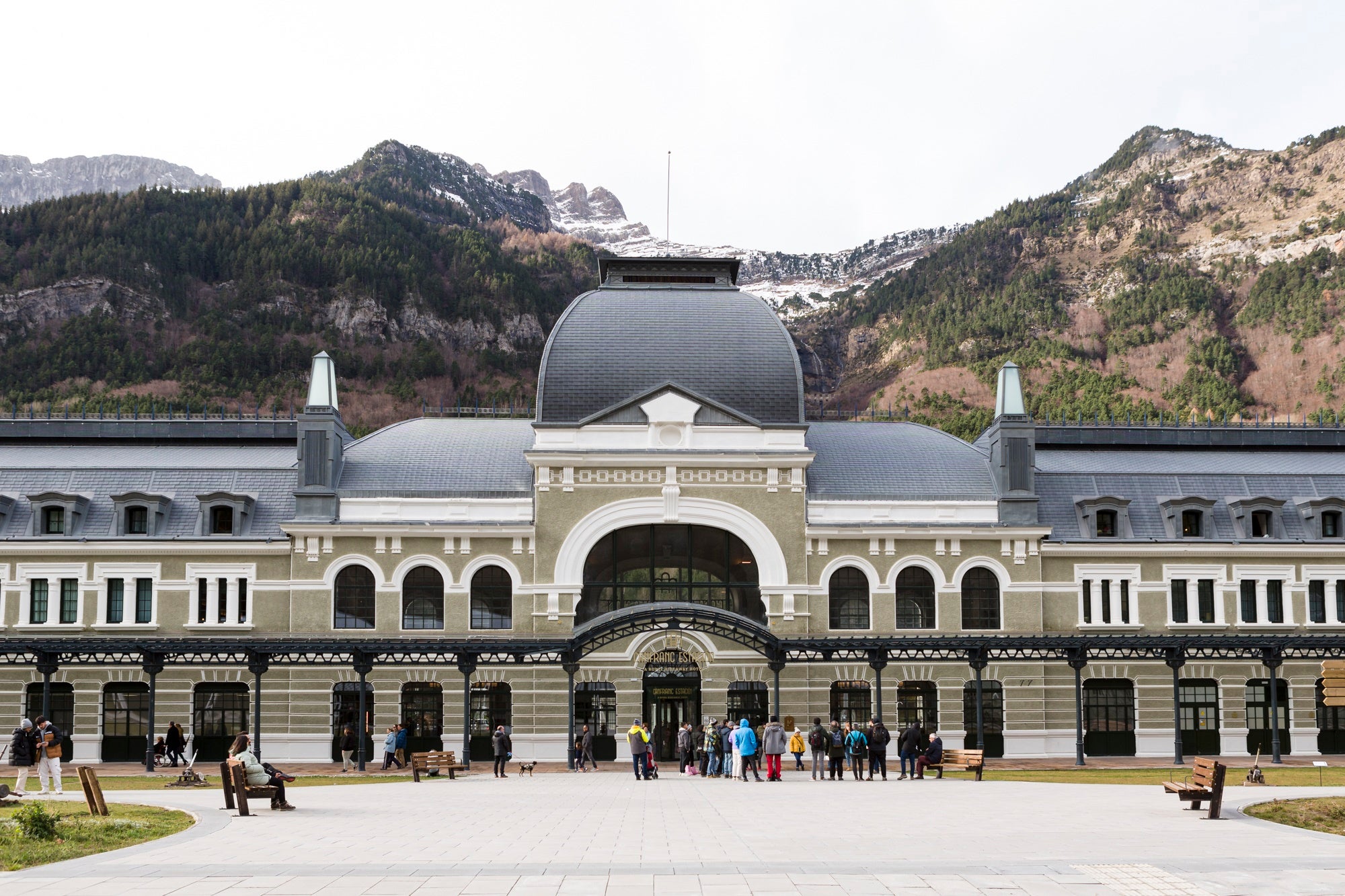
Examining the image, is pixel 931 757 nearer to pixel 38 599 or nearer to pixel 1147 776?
pixel 1147 776

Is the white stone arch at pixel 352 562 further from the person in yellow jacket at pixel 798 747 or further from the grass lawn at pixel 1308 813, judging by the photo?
the grass lawn at pixel 1308 813

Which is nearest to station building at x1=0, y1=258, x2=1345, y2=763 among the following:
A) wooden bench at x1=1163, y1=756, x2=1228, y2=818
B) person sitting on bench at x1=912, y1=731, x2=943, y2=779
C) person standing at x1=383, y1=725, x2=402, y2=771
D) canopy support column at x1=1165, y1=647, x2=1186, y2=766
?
canopy support column at x1=1165, y1=647, x2=1186, y2=766

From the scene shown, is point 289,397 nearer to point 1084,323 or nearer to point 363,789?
point 1084,323

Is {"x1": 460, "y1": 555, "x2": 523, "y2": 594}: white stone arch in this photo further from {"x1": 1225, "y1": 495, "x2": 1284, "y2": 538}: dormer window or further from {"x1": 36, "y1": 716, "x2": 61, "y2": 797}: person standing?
{"x1": 1225, "y1": 495, "x2": 1284, "y2": 538}: dormer window

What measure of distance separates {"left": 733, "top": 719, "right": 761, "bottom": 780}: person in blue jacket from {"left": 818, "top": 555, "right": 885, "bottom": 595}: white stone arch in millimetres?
12673

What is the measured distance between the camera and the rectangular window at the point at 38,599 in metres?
50.4

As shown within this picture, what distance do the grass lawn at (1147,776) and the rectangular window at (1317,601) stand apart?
440 inches

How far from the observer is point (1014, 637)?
145 ft

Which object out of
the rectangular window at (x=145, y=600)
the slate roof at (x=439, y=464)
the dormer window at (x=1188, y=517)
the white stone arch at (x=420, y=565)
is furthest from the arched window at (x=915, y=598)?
the rectangular window at (x=145, y=600)

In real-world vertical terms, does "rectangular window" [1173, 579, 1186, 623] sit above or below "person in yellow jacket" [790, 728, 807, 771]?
above

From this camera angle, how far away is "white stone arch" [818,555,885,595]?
50.6 meters

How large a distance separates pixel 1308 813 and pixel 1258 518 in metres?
32.1

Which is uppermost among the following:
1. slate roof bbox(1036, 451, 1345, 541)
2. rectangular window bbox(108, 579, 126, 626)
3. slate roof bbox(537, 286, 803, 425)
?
slate roof bbox(537, 286, 803, 425)

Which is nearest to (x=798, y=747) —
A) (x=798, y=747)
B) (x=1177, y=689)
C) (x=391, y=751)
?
(x=798, y=747)
